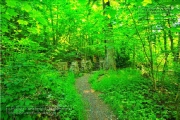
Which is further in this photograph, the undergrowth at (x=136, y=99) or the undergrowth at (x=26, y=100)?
the undergrowth at (x=136, y=99)

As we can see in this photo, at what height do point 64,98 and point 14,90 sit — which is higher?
point 14,90

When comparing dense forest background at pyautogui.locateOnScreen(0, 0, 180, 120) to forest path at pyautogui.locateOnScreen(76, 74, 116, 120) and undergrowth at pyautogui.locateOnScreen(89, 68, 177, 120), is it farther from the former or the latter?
forest path at pyautogui.locateOnScreen(76, 74, 116, 120)

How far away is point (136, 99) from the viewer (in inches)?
213

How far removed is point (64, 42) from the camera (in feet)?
40.5

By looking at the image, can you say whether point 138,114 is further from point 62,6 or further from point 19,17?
point 62,6

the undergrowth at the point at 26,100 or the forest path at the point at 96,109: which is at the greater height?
the undergrowth at the point at 26,100

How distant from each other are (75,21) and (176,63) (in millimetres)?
9173

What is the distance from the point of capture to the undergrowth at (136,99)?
4475 millimetres

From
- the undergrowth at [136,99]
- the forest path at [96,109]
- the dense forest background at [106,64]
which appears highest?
the dense forest background at [106,64]

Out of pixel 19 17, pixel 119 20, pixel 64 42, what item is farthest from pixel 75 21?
pixel 19 17

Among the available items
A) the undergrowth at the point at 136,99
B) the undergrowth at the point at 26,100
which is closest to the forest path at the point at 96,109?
the undergrowth at the point at 136,99

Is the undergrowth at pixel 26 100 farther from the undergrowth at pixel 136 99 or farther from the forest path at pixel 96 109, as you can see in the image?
the undergrowth at pixel 136 99

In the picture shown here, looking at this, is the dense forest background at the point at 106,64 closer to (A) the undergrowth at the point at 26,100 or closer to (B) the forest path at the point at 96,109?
(A) the undergrowth at the point at 26,100

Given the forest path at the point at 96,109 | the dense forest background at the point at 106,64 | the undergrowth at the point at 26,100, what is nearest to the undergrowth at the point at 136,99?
the dense forest background at the point at 106,64
